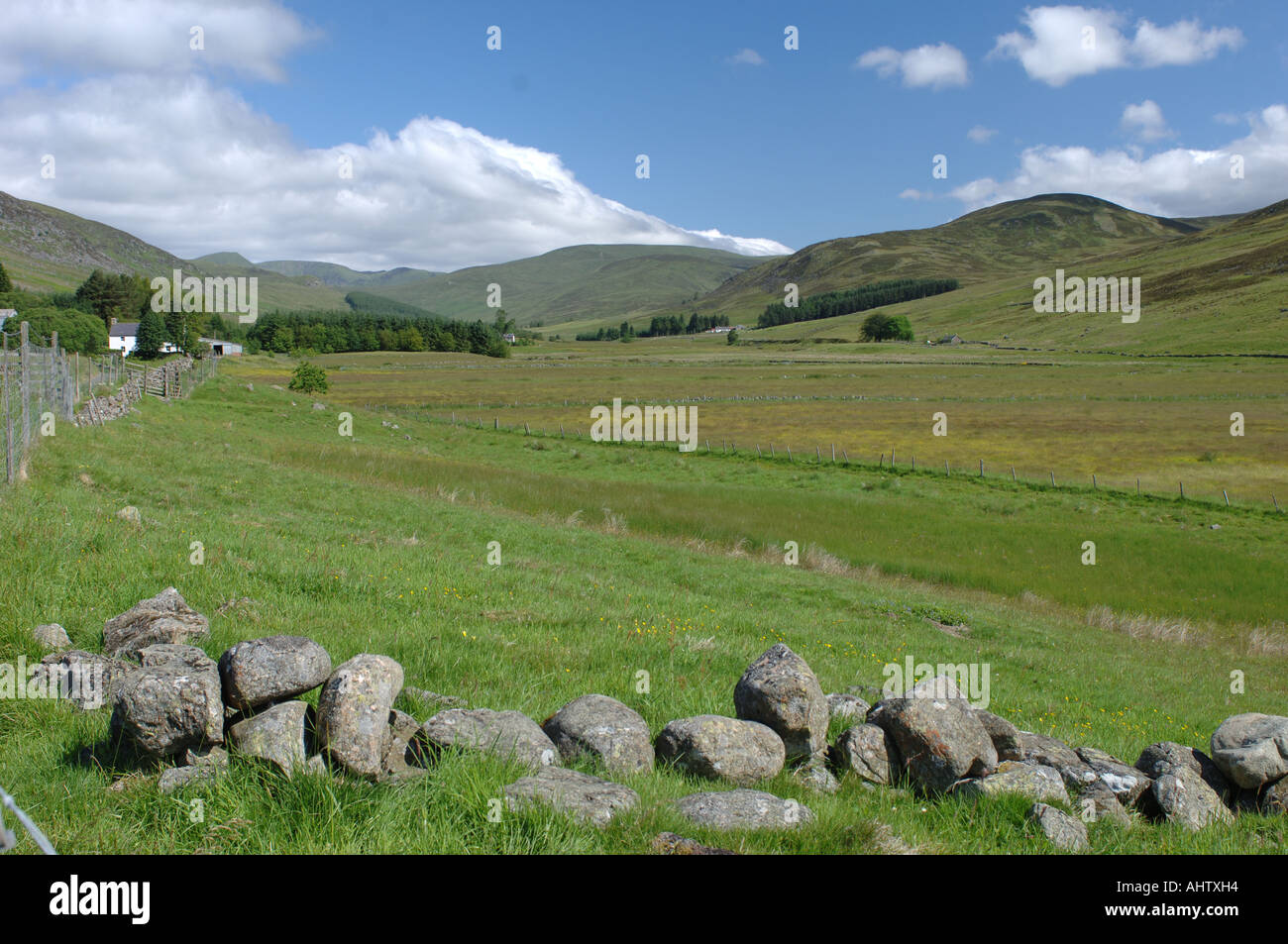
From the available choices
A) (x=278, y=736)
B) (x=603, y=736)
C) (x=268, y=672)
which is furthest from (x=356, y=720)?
(x=603, y=736)

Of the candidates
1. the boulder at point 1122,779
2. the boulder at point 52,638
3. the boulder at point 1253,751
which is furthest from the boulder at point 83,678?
the boulder at point 1253,751

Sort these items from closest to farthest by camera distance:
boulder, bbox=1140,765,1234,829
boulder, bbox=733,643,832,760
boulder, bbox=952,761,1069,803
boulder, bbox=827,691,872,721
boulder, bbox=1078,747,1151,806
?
boulder, bbox=952,761,1069,803 → boulder, bbox=1140,765,1234,829 → boulder, bbox=733,643,832,760 → boulder, bbox=1078,747,1151,806 → boulder, bbox=827,691,872,721

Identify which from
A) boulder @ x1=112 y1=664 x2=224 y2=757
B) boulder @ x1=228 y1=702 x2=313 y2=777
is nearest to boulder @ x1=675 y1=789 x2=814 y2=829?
boulder @ x1=228 y1=702 x2=313 y2=777

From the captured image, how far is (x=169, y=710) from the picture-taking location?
5.79 meters

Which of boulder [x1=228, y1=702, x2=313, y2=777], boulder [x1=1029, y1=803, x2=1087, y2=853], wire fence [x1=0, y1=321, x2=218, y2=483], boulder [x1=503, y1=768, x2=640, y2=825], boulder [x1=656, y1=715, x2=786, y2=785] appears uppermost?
wire fence [x1=0, y1=321, x2=218, y2=483]

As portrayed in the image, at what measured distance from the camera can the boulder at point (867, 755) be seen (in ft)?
24.7

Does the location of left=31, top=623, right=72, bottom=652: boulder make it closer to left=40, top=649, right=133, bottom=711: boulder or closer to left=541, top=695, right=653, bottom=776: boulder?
left=40, top=649, right=133, bottom=711: boulder

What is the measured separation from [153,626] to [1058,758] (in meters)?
9.30

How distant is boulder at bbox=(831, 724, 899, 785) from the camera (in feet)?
24.7

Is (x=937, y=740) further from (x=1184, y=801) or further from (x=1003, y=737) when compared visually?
(x=1184, y=801)

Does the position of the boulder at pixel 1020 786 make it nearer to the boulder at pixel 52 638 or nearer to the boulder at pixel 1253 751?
the boulder at pixel 1253 751

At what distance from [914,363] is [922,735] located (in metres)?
161

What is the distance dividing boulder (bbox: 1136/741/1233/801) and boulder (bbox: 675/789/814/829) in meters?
4.43
